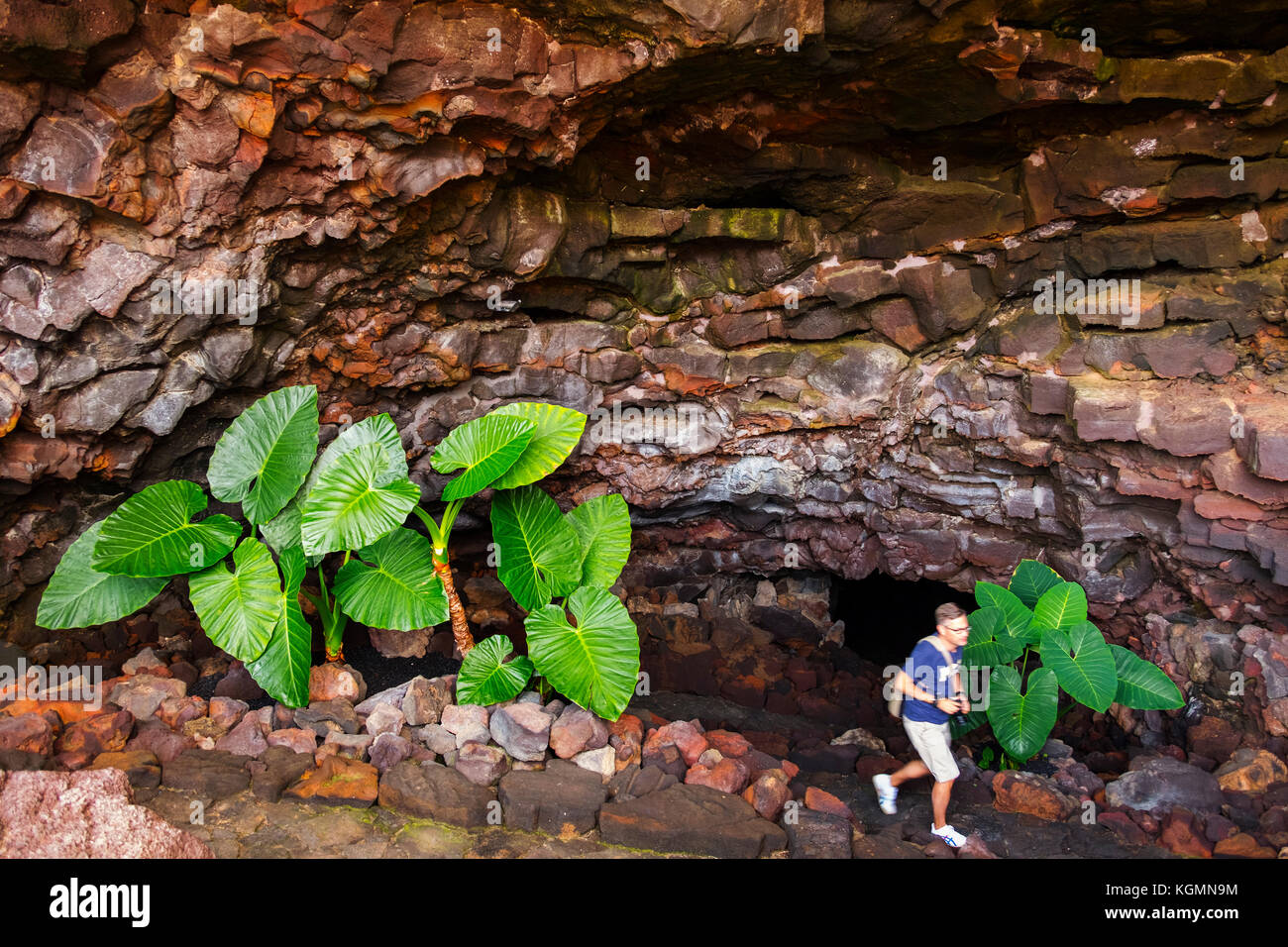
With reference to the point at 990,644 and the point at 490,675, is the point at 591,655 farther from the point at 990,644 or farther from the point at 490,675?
the point at 990,644

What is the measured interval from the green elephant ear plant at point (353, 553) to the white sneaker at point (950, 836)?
5.74 feet

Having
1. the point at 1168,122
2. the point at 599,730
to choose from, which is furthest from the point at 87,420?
the point at 1168,122

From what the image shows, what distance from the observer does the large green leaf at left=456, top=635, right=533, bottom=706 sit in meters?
5.10

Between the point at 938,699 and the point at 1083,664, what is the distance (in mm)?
1258

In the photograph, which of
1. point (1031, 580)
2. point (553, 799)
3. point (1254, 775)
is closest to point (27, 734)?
point (553, 799)

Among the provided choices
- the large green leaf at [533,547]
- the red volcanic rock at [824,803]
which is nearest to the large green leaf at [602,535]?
the large green leaf at [533,547]

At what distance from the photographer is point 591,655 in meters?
4.93

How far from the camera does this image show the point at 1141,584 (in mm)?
6461

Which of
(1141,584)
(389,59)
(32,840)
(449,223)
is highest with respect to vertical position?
(389,59)

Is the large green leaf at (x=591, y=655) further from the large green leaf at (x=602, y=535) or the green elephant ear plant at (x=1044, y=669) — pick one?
the green elephant ear plant at (x=1044, y=669)

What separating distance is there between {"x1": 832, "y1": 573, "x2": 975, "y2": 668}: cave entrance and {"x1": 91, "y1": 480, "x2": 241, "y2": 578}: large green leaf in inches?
210

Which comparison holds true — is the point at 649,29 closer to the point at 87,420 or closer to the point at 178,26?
the point at 178,26

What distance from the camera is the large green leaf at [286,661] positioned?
16.0 ft

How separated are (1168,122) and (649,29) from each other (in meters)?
3.50
